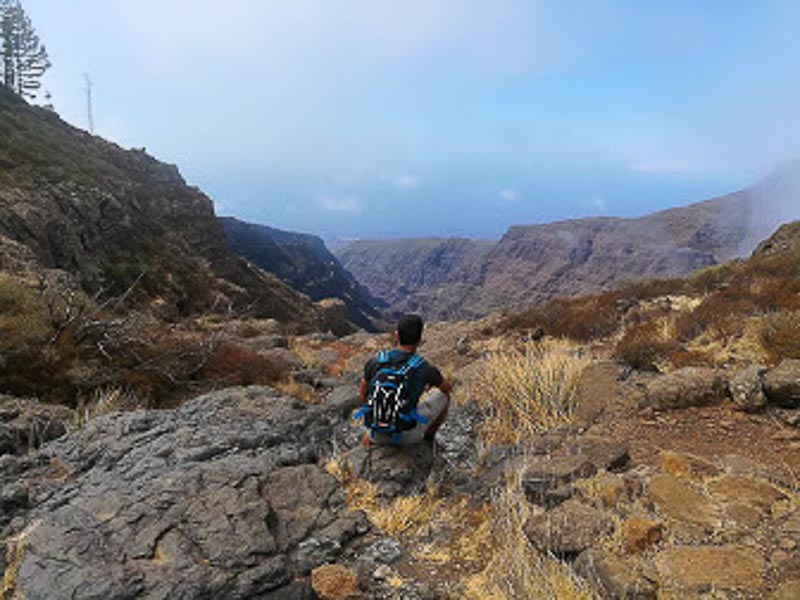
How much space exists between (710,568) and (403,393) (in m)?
2.56

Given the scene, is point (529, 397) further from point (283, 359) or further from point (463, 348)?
point (463, 348)

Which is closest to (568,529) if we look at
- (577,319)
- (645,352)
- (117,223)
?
(645,352)

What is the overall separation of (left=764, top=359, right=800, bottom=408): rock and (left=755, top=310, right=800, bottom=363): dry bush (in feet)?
3.15

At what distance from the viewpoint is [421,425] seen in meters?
5.31

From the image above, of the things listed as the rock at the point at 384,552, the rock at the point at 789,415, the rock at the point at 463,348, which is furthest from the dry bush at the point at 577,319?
the rock at the point at 384,552

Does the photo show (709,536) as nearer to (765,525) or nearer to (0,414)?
(765,525)

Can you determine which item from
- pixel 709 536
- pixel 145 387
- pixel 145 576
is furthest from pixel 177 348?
pixel 709 536

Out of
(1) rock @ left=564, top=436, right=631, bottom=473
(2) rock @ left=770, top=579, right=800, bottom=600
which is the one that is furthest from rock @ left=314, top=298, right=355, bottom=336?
(2) rock @ left=770, top=579, right=800, bottom=600

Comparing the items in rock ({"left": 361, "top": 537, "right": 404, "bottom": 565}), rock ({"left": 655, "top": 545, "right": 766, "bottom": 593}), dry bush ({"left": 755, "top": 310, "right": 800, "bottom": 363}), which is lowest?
rock ({"left": 361, "top": 537, "right": 404, "bottom": 565})

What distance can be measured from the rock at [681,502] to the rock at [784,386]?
2374mm

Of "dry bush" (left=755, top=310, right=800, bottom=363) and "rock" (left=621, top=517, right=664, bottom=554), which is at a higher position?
"dry bush" (left=755, top=310, right=800, bottom=363)

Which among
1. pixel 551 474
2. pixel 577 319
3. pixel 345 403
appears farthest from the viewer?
pixel 577 319

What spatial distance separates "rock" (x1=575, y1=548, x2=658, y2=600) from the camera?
316 cm

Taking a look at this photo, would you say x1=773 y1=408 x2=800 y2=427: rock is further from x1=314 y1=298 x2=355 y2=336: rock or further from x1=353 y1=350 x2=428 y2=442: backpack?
x1=314 y1=298 x2=355 y2=336: rock
